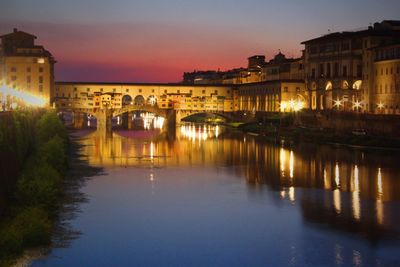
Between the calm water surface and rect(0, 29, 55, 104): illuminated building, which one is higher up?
rect(0, 29, 55, 104): illuminated building

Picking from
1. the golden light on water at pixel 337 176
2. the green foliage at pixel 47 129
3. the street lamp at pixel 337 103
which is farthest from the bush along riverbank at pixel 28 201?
the street lamp at pixel 337 103

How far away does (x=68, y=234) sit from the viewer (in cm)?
1856

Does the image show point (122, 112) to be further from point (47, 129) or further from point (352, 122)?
point (47, 129)

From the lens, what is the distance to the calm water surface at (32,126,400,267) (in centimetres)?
1683

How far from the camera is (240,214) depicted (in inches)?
867

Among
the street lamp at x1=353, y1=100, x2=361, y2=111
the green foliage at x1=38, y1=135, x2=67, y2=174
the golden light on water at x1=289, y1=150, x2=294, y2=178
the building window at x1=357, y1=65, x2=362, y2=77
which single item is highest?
the building window at x1=357, y1=65, x2=362, y2=77

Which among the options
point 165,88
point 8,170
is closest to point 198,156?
point 8,170

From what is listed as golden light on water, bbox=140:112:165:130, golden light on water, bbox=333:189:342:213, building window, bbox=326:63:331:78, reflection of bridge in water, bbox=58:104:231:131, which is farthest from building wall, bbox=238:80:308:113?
golden light on water, bbox=333:189:342:213

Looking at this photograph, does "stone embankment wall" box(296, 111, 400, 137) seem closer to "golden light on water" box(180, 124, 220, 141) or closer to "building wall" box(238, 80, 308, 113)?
"building wall" box(238, 80, 308, 113)

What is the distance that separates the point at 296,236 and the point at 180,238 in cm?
352

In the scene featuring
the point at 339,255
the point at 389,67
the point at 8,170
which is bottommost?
the point at 339,255

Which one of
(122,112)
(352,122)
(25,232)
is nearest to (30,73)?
(122,112)

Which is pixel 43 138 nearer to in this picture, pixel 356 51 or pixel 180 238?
pixel 180 238

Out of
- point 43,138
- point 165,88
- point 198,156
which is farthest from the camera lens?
point 165,88
